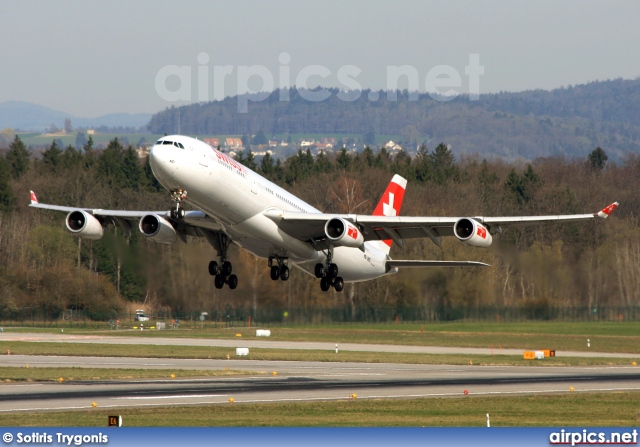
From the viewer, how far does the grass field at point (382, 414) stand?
33.4 metres

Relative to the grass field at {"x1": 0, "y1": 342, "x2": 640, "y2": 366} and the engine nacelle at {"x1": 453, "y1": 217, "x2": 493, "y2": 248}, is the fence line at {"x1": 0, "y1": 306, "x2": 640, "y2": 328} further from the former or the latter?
the engine nacelle at {"x1": 453, "y1": 217, "x2": 493, "y2": 248}

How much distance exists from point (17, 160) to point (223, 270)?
319 feet

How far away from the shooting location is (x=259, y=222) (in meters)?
42.7

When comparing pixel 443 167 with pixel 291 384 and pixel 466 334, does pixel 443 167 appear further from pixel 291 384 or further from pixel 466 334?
pixel 291 384

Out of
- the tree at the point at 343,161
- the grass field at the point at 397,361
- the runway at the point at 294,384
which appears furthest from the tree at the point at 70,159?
the runway at the point at 294,384

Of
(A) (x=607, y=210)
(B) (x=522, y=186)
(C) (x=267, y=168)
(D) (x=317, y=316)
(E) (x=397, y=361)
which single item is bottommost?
(E) (x=397, y=361)

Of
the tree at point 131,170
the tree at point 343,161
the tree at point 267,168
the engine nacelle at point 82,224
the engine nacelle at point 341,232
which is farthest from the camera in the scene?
the tree at point 343,161

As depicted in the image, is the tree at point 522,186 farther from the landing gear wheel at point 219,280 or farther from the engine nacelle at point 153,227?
the engine nacelle at point 153,227

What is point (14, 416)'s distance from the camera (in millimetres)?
34000

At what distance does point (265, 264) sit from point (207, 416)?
40.0m

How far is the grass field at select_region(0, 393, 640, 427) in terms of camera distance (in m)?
33.4

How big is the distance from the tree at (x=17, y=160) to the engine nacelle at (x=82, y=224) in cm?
9406

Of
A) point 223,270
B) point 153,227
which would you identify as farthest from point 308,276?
point 153,227

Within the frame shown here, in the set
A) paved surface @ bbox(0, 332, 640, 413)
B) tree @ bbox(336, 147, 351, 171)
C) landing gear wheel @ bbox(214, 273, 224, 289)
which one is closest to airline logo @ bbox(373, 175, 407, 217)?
paved surface @ bbox(0, 332, 640, 413)
